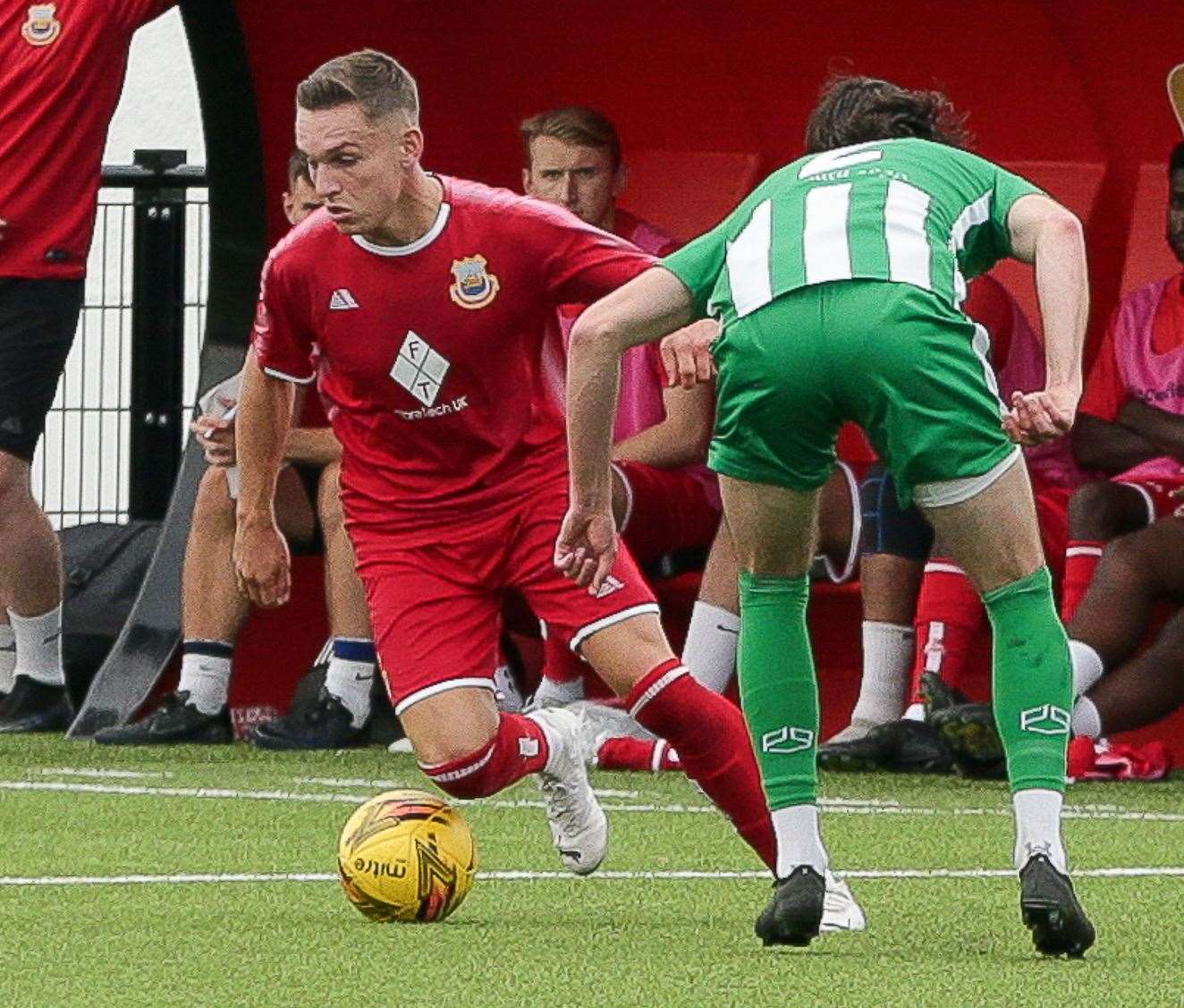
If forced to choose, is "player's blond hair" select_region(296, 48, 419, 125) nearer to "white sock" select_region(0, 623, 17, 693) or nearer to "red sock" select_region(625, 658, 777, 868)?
"red sock" select_region(625, 658, 777, 868)

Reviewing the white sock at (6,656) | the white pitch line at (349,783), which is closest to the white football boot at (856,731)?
the white pitch line at (349,783)

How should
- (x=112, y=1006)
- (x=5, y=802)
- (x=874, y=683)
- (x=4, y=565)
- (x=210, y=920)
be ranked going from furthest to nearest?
(x=4, y=565) < (x=874, y=683) < (x=5, y=802) < (x=210, y=920) < (x=112, y=1006)

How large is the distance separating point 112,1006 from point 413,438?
1965 millimetres

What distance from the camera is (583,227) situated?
19.2 feet

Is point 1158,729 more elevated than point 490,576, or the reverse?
point 490,576

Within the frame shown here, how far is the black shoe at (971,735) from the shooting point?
25.1ft

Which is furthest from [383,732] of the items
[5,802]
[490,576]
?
[490,576]

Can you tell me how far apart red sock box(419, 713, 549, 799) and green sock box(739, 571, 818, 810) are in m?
0.76

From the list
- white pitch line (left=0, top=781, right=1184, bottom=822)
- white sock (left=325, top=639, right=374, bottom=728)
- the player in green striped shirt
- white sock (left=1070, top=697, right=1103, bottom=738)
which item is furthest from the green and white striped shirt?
white sock (left=325, top=639, right=374, bottom=728)

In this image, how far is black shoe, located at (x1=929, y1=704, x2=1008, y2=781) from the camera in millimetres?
7656

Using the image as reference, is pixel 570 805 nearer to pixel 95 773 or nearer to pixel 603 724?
pixel 95 773

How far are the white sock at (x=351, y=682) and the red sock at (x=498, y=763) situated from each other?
9.58ft

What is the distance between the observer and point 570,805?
583 cm

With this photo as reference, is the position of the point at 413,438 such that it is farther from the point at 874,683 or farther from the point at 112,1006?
the point at 874,683
